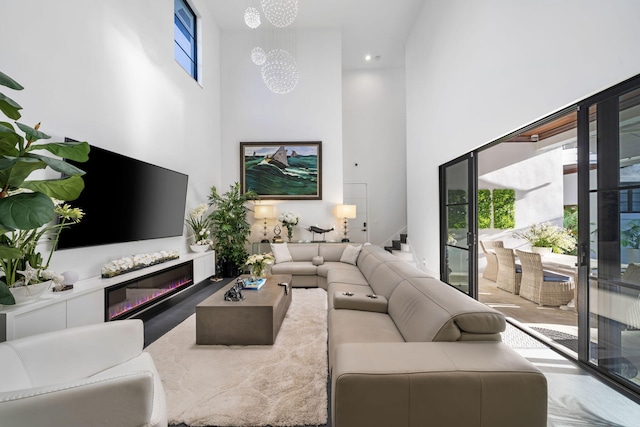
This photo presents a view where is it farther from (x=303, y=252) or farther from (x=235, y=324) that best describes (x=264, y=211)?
(x=235, y=324)

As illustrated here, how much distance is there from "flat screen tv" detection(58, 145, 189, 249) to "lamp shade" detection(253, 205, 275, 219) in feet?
6.41

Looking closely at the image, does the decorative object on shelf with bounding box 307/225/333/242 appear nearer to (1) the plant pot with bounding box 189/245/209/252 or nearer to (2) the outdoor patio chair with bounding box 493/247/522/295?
(1) the plant pot with bounding box 189/245/209/252

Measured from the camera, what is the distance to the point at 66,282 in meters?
2.32

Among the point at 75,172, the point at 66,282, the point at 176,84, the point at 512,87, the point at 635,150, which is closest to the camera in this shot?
the point at 75,172

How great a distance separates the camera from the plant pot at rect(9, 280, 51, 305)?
1.87 meters

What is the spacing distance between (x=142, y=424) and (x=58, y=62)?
3.08 m

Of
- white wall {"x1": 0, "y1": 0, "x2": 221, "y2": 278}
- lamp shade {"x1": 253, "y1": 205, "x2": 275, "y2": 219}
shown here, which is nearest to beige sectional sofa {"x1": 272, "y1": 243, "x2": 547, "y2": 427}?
white wall {"x1": 0, "y1": 0, "x2": 221, "y2": 278}

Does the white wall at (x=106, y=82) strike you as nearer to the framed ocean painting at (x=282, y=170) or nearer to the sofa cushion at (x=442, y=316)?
the framed ocean painting at (x=282, y=170)

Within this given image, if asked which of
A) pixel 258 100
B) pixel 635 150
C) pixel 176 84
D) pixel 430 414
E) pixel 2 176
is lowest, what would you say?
pixel 430 414

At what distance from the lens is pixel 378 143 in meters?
7.78

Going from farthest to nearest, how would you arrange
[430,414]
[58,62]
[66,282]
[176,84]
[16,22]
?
[176,84] < [58,62] < [66,282] < [16,22] < [430,414]

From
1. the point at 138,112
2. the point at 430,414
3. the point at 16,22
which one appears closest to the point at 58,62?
the point at 16,22

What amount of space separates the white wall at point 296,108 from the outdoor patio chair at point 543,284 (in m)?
3.73

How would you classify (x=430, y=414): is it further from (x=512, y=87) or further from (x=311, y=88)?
(x=311, y=88)
